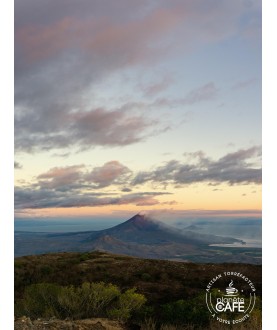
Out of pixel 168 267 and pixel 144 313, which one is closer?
pixel 144 313

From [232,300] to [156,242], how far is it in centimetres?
685

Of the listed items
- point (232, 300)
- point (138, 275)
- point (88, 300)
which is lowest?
point (138, 275)

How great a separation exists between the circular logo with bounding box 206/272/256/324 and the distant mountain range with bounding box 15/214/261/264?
3260 millimetres

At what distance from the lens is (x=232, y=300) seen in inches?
508

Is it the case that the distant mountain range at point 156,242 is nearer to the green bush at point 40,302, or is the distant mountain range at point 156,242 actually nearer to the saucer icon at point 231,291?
the green bush at point 40,302

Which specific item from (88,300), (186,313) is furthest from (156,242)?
(186,313)

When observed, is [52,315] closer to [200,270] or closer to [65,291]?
[65,291]

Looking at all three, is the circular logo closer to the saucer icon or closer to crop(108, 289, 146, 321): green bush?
the saucer icon

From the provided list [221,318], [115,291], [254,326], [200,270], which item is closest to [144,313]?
[115,291]

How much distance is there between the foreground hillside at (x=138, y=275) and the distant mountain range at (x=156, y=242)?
0.59 metres
